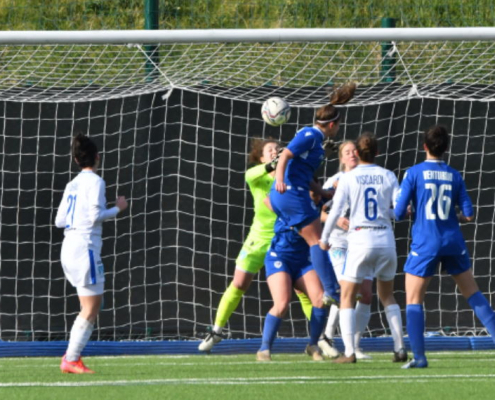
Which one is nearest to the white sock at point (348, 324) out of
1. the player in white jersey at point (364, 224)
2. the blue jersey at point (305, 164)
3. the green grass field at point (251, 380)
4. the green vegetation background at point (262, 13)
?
the player in white jersey at point (364, 224)

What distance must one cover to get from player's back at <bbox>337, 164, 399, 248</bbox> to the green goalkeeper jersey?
4.51ft

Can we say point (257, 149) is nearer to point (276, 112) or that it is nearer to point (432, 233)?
point (276, 112)

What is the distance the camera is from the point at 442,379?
723 centimetres

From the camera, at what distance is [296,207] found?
8.91 m

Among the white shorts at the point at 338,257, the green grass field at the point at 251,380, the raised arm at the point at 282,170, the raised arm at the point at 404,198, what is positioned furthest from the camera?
the white shorts at the point at 338,257

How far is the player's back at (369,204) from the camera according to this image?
8359 millimetres

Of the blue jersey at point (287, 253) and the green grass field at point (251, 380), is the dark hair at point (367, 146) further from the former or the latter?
the green grass field at point (251, 380)

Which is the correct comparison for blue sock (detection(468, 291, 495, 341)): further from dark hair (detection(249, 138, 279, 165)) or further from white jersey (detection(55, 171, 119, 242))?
white jersey (detection(55, 171, 119, 242))

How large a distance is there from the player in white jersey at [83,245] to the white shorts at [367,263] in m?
1.80

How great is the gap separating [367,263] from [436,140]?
108 cm

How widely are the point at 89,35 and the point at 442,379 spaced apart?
15.0 ft

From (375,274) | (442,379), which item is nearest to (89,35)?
(375,274)

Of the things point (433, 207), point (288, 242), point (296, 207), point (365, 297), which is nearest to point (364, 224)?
point (433, 207)

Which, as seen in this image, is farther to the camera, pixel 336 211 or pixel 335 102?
pixel 335 102
